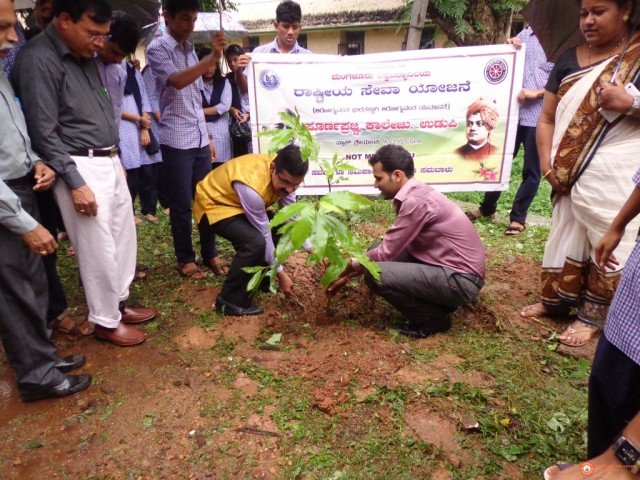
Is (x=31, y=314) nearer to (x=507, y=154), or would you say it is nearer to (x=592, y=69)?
(x=592, y=69)

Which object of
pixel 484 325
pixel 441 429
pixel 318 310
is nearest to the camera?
pixel 441 429

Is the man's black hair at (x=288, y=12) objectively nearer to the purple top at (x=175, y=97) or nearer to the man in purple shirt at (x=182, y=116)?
the man in purple shirt at (x=182, y=116)

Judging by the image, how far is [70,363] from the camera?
2521 millimetres

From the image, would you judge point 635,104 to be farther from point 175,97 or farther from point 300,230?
point 175,97

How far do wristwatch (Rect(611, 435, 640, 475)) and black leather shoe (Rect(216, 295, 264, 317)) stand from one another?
7.85 ft

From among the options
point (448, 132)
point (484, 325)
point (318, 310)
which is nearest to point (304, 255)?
point (318, 310)

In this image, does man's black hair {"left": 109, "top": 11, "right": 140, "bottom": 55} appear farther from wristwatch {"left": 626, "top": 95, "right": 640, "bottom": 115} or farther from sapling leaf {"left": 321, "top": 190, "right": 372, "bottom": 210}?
wristwatch {"left": 626, "top": 95, "right": 640, "bottom": 115}

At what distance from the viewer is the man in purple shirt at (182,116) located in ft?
10.5

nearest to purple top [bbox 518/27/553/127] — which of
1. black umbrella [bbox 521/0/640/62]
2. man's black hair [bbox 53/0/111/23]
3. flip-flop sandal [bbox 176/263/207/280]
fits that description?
black umbrella [bbox 521/0/640/62]

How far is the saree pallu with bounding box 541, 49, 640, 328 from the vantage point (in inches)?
96.0

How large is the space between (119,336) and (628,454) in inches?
106

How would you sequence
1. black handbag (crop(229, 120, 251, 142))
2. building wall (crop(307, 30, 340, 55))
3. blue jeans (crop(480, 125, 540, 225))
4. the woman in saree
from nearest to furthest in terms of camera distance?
the woman in saree
blue jeans (crop(480, 125, 540, 225))
black handbag (crop(229, 120, 251, 142))
building wall (crop(307, 30, 340, 55))

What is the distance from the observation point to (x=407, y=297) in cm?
279

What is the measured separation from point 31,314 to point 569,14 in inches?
145
